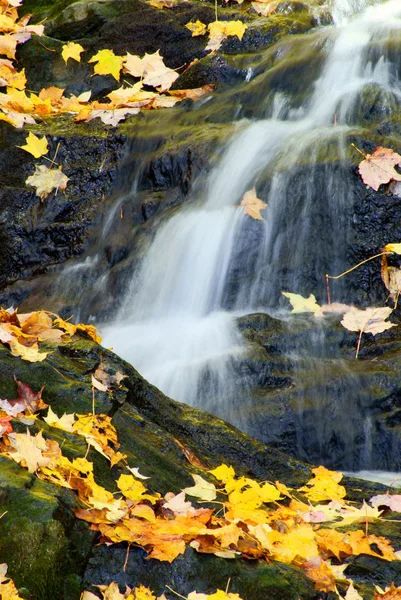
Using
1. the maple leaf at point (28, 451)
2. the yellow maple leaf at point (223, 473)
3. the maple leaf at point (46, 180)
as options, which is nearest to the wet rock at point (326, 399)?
the yellow maple leaf at point (223, 473)

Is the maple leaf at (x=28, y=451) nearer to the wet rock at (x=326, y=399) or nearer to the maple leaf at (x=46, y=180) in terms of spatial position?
the wet rock at (x=326, y=399)

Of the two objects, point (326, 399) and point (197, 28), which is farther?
point (197, 28)

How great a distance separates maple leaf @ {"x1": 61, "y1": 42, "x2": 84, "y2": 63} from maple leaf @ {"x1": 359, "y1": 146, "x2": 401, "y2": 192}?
413cm

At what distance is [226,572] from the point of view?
176cm

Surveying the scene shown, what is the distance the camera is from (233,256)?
16.1 feet

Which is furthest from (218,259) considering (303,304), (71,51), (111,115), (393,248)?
(71,51)

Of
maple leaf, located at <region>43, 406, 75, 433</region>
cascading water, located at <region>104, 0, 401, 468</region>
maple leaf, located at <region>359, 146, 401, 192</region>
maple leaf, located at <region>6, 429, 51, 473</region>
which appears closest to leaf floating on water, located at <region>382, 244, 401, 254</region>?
cascading water, located at <region>104, 0, 401, 468</region>

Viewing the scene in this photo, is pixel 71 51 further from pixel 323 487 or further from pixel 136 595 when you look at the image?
pixel 136 595

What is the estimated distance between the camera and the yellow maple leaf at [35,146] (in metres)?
6.01

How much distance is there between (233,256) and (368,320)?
1.16 meters

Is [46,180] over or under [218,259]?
over

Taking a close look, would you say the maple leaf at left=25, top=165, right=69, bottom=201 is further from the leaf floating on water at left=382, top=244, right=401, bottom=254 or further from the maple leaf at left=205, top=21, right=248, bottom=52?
the leaf floating on water at left=382, top=244, right=401, bottom=254

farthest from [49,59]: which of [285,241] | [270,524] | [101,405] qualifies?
[270,524]

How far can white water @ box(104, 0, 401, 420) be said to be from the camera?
404 centimetres
